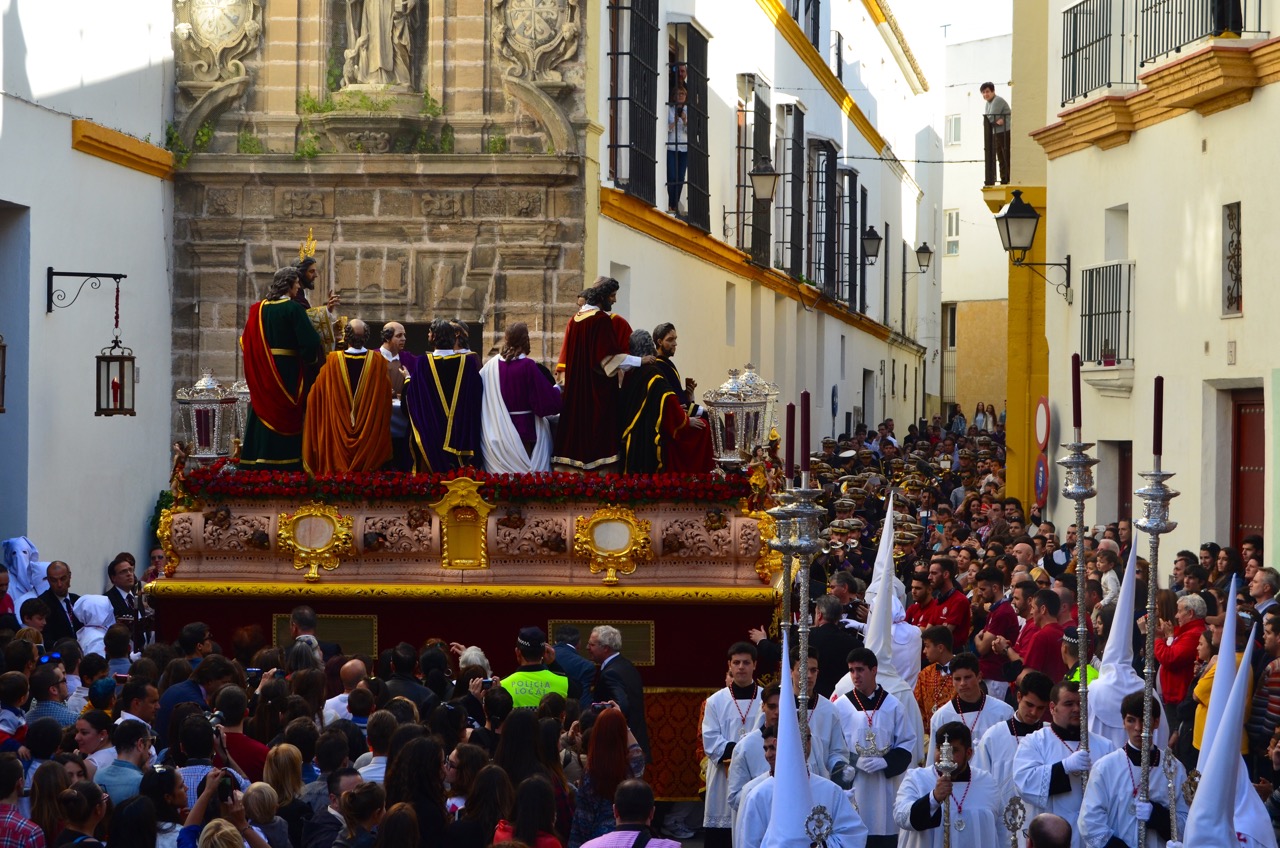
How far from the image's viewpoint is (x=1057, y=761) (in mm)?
8680

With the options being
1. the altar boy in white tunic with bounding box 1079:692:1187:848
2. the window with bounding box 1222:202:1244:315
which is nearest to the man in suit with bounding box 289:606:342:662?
the altar boy in white tunic with bounding box 1079:692:1187:848

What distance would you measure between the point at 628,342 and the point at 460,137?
5.62 m

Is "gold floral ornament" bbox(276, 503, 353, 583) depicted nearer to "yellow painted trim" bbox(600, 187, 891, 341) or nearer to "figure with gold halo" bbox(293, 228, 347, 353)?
"figure with gold halo" bbox(293, 228, 347, 353)

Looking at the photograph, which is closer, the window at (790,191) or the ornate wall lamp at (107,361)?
the ornate wall lamp at (107,361)

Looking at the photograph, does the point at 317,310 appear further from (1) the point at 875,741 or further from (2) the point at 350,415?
(1) the point at 875,741

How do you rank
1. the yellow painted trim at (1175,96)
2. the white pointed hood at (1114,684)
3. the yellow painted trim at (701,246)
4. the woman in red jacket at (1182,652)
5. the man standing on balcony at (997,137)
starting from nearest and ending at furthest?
the white pointed hood at (1114,684) < the woman in red jacket at (1182,652) < the yellow painted trim at (1175,96) < the yellow painted trim at (701,246) < the man standing on balcony at (997,137)

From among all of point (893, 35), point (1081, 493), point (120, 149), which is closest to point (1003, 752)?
point (1081, 493)

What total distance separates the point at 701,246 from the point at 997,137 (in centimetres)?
388

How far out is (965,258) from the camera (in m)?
50.7

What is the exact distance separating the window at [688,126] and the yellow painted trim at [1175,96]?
17.0 ft

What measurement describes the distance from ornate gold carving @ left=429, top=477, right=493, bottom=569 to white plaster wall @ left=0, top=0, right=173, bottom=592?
14.3 ft

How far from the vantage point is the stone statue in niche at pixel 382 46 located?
1869cm

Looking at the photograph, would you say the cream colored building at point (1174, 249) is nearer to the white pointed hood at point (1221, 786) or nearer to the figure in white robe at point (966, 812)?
the figure in white robe at point (966, 812)

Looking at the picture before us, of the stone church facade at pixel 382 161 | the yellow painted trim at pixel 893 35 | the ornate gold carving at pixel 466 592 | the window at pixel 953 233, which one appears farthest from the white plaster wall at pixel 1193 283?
the window at pixel 953 233
